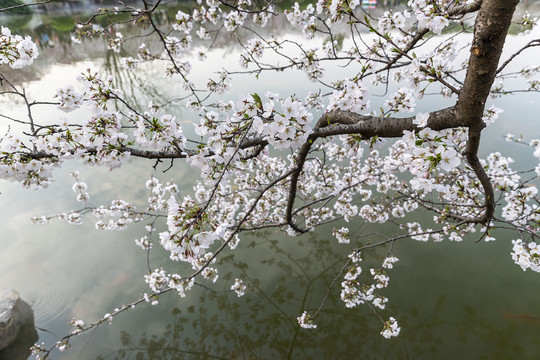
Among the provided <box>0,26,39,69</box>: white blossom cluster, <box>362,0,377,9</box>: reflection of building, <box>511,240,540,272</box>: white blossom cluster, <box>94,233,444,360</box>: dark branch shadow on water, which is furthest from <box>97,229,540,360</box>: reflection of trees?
<box>362,0,377,9</box>: reflection of building

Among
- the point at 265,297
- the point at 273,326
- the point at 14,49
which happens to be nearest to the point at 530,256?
the point at 273,326

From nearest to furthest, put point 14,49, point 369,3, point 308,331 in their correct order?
point 14,49 → point 308,331 → point 369,3

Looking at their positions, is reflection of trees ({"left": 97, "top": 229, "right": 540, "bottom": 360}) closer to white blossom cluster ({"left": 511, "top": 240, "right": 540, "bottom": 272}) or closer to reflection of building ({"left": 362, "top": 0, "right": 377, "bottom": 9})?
white blossom cluster ({"left": 511, "top": 240, "right": 540, "bottom": 272})

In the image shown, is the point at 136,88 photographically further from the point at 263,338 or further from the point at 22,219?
the point at 263,338

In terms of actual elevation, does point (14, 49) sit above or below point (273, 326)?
above

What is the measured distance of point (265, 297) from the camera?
3707 millimetres

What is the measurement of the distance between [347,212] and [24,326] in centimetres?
487

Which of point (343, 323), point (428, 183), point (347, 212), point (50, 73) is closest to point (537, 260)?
point (428, 183)

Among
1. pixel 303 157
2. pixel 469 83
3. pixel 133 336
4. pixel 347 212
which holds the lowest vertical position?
pixel 133 336

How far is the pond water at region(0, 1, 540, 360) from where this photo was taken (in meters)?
3.18

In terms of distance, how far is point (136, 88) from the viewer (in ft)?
28.6

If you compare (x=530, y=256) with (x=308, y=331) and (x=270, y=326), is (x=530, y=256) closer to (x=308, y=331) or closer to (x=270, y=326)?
(x=308, y=331)

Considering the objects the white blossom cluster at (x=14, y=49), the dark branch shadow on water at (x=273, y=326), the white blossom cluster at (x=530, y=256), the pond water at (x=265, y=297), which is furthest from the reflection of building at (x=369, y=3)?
the white blossom cluster at (x=14, y=49)

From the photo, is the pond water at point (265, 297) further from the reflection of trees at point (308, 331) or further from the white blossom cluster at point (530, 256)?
the white blossom cluster at point (530, 256)
